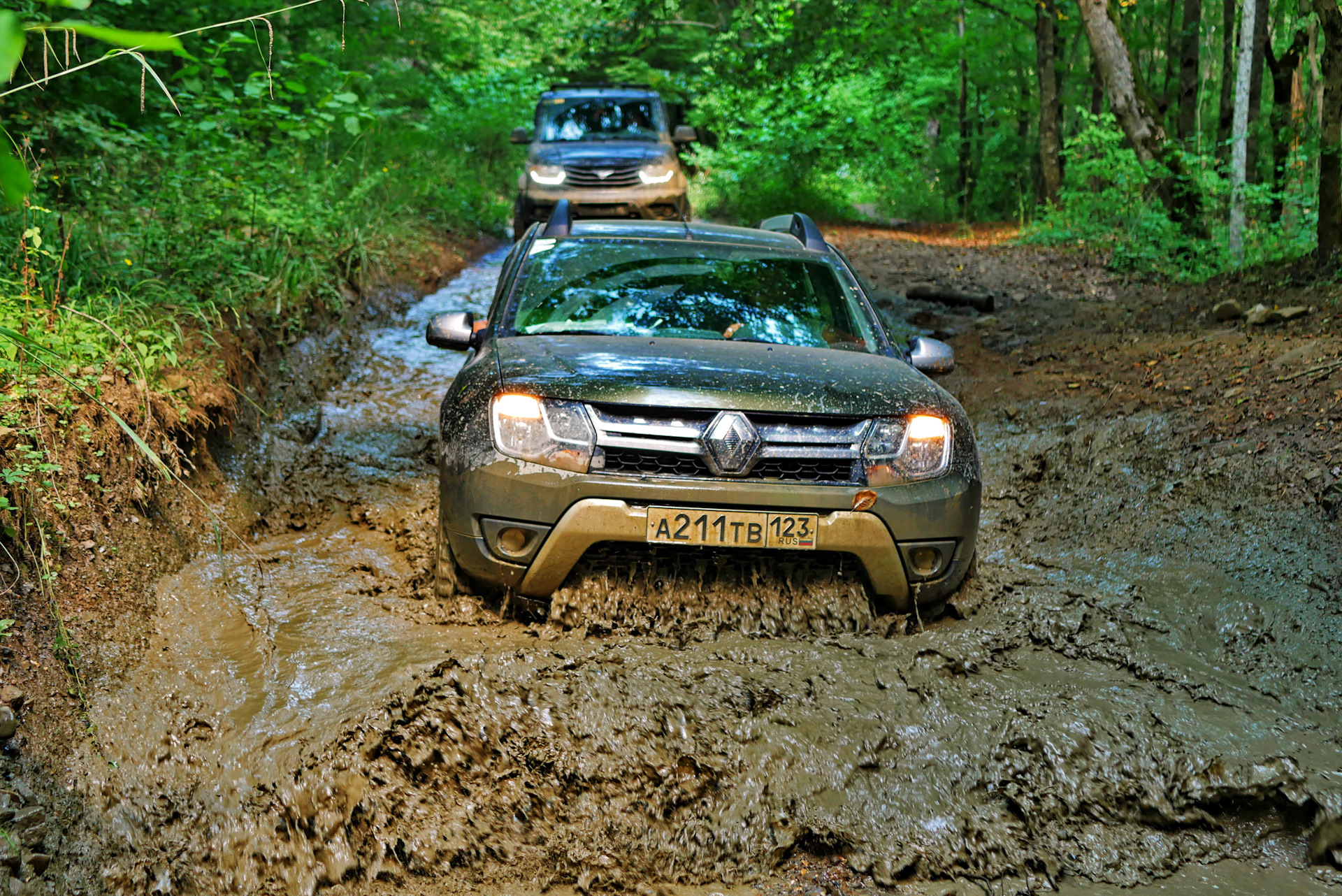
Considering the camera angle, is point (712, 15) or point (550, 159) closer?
point (550, 159)

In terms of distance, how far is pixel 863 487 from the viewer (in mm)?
3443

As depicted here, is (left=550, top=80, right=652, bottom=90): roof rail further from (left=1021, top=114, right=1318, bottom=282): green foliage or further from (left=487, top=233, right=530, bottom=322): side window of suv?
(left=487, top=233, right=530, bottom=322): side window of suv

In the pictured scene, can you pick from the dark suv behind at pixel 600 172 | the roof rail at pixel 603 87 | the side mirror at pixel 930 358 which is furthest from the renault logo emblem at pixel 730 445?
the roof rail at pixel 603 87

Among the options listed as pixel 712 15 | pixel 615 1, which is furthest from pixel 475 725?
pixel 712 15

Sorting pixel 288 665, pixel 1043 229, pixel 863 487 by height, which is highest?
pixel 863 487

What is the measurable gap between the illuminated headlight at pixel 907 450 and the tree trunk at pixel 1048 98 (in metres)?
16.3

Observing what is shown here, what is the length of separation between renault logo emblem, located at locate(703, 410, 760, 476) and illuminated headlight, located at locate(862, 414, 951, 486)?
0.41 meters

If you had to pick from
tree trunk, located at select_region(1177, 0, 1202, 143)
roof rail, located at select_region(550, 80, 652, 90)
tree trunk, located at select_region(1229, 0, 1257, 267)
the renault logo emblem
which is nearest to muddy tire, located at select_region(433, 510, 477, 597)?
the renault logo emblem

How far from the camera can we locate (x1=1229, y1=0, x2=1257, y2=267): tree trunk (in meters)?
10.5

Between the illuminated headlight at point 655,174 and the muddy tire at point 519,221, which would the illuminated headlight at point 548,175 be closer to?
the muddy tire at point 519,221

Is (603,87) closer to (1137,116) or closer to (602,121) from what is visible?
(602,121)

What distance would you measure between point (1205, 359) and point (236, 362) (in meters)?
6.22

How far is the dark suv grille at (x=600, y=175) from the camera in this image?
11531 mm

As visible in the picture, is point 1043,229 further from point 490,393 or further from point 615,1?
point 490,393
